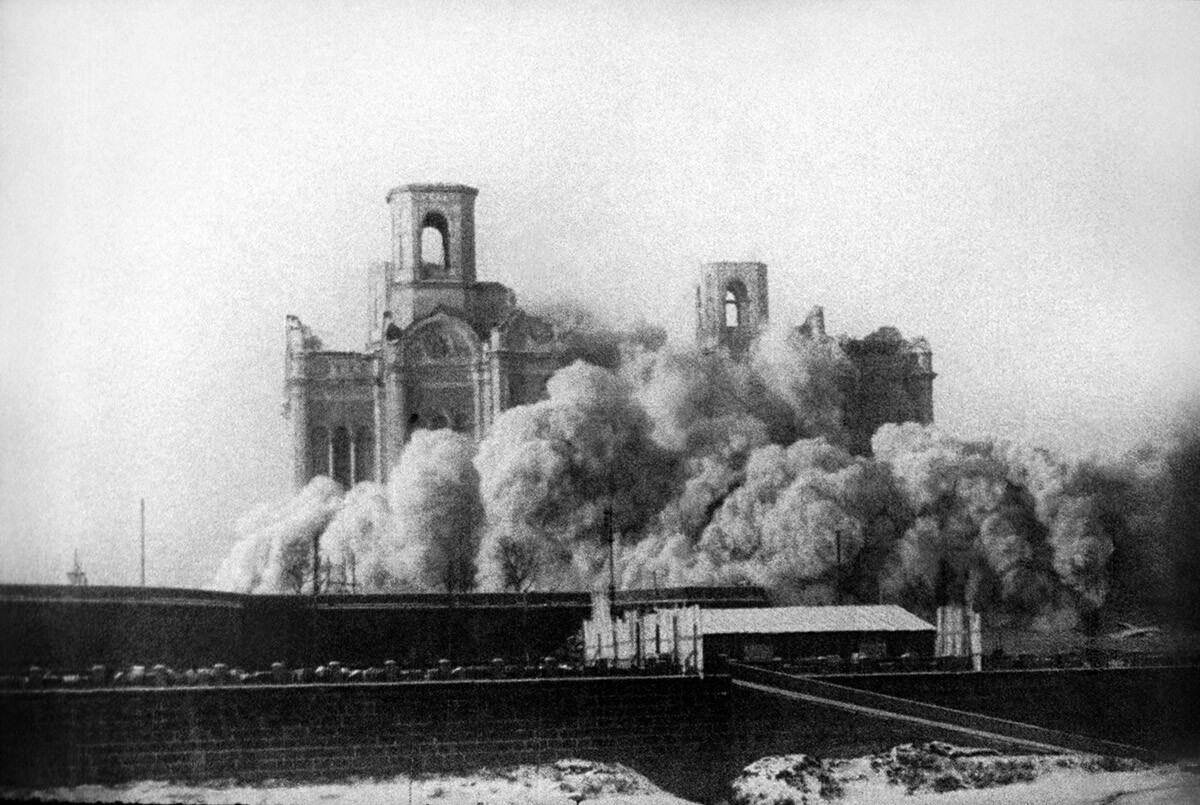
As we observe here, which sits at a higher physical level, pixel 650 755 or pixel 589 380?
pixel 589 380

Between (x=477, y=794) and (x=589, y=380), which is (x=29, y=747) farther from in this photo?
(x=589, y=380)

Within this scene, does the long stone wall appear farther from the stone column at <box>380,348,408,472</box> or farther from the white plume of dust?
the stone column at <box>380,348,408,472</box>

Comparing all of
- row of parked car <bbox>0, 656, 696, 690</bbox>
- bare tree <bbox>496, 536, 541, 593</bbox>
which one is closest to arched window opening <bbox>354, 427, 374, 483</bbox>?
bare tree <bbox>496, 536, 541, 593</bbox>

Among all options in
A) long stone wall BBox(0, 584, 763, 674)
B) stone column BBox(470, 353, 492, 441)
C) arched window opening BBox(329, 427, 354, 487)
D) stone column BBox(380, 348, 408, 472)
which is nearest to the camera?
long stone wall BBox(0, 584, 763, 674)

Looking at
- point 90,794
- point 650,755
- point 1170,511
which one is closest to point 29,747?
point 90,794

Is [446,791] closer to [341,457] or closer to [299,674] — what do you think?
[299,674]

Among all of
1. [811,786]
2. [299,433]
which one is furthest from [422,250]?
[811,786]
